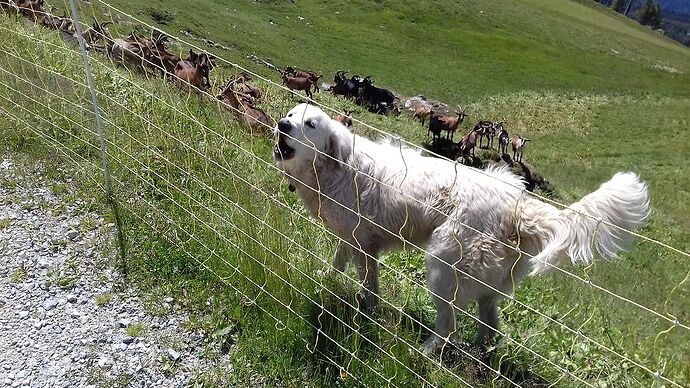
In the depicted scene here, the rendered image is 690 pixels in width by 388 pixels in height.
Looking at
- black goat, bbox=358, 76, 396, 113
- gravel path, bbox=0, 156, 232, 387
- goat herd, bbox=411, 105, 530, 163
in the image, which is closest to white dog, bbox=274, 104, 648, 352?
gravel path, bbox=0, 156, 232, 387

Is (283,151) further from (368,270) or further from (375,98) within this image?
(375,98)

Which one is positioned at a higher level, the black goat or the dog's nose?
the dog's nose

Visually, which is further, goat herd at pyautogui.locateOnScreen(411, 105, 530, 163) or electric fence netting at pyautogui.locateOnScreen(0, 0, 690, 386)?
goat herd at pyautogui.locateOnScreen(411, 105, 530, 163)

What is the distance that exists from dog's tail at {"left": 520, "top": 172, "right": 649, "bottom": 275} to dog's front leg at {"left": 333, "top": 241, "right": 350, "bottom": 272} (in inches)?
68.3

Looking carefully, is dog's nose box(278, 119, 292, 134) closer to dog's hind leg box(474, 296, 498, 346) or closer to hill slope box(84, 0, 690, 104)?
dog's hind leg box(474, 296, 498, 346)

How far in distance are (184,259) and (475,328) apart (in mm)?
2654

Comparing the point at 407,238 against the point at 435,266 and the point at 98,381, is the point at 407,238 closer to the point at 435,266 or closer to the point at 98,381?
the point at 435,266

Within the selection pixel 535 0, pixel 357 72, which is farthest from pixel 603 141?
pixel 535 0

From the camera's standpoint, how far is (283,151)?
5281 mm

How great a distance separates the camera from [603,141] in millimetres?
36469

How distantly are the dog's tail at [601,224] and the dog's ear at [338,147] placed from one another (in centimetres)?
182

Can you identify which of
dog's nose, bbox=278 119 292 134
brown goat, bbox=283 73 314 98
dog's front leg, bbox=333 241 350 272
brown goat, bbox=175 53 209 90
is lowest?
brown goat, bbox=283 73 314 98

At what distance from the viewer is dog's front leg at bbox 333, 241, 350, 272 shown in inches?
214

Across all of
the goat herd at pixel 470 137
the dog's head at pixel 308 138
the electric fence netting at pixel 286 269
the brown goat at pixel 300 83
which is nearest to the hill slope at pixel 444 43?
the brown goat at pixel 300 83
